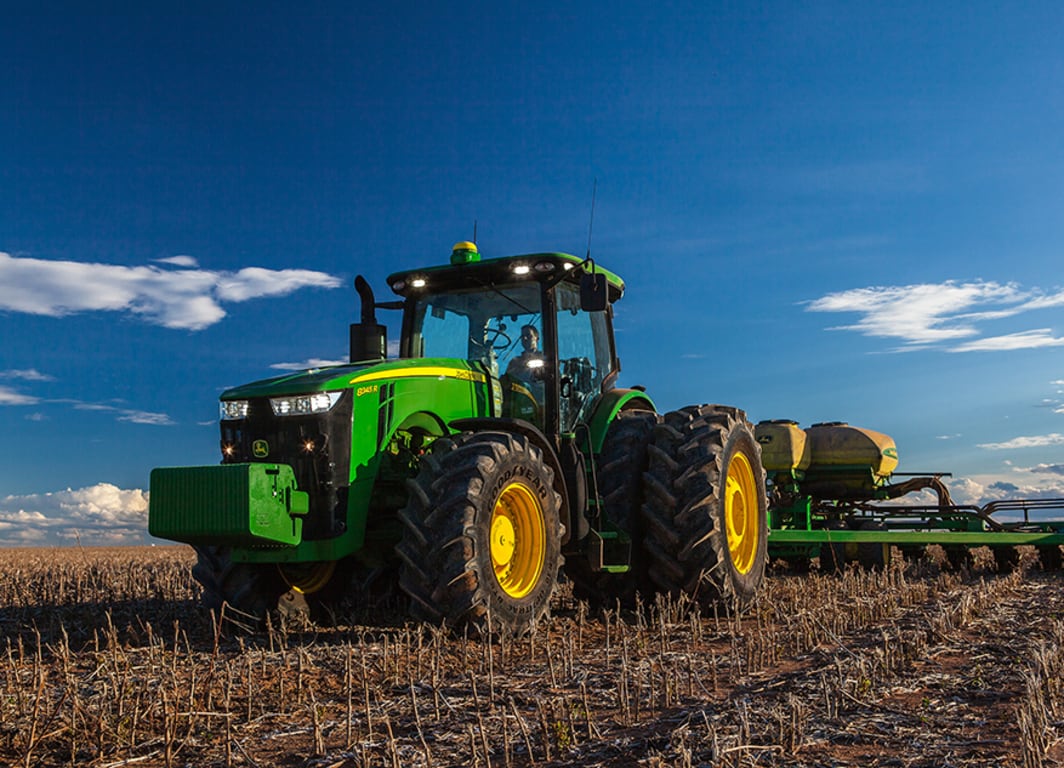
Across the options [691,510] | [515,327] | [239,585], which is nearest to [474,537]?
[239,585]

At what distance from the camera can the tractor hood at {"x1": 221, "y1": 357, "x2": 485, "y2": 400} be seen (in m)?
7.01

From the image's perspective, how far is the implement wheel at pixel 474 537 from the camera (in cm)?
616

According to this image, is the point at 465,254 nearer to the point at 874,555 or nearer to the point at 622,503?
the point at 622,503

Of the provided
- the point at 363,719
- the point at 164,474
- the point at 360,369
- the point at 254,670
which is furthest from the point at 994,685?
the point at 164,474

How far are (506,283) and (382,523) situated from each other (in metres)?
2.31

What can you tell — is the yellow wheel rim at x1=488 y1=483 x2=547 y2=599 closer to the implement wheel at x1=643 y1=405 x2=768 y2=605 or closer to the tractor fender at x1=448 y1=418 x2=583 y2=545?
the tractor fender at x1=448 y1=418 x2=583 y2=545

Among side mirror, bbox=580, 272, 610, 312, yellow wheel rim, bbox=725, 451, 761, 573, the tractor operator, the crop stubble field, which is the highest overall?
side mirror, bbox=580, 272, 610, 312

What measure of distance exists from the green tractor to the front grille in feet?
0.04

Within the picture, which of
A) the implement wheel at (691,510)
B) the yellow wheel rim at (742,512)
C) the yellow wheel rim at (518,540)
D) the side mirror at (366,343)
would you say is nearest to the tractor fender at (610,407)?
the implement wheel at (691,510)

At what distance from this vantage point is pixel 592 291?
754 cm

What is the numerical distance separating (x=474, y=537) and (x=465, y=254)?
3.20m

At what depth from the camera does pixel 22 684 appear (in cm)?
563

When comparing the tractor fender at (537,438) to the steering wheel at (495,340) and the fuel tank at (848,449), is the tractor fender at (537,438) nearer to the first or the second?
the steering wheel at (495,340)

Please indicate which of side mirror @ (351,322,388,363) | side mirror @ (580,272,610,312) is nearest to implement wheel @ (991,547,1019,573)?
side mirror @ (580,272,610,312)
